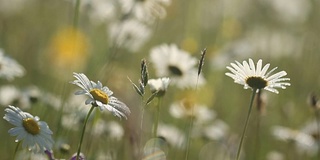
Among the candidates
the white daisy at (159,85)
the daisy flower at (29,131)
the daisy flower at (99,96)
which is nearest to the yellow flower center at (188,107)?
the white daisy at (159,85)

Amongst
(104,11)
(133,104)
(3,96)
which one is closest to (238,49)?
(104,11)

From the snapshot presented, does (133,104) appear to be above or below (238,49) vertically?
below

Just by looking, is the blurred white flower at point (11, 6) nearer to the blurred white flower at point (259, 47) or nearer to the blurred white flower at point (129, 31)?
the blurred white flower at point (259, 47)

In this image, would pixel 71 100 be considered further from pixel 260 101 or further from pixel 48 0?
pixel 48 0

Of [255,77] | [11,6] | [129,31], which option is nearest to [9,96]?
[129,31]

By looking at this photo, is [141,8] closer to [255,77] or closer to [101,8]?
[101,8]

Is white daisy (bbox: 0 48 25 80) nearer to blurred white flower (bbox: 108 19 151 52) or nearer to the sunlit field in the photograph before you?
the sunlit field
